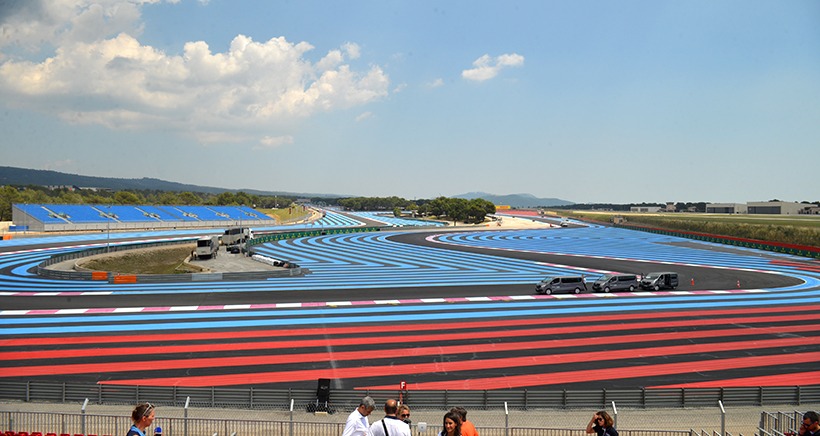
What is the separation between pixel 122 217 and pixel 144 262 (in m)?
57.2

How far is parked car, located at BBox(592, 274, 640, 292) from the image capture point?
125ft

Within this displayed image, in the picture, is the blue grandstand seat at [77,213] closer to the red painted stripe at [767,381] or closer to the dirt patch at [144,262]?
the dirt patch at [144,262]

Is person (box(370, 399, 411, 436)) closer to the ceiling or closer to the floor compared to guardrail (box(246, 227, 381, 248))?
closer to the ceiling

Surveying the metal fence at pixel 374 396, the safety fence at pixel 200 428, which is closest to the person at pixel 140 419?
the safety fence at pixel 200 428

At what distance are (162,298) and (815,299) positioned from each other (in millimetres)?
43342

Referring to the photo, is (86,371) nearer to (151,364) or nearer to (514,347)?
(151,364)

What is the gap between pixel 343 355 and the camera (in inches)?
888

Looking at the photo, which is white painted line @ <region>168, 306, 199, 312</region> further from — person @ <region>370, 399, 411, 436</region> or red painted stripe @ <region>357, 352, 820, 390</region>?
person @ <region>370, 399, 411, 436</region>

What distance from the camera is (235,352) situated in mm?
22688

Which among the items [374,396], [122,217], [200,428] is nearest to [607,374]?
[374,396]

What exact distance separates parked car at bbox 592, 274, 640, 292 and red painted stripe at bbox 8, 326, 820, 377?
1134 cm

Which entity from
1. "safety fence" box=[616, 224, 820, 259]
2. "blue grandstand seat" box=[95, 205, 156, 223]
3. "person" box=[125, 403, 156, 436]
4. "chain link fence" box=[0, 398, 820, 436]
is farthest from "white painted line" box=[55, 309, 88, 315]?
"blue grandstand seat" box=[95, 205, 156, 223]

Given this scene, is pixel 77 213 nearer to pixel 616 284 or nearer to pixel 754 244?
pixel 616 284

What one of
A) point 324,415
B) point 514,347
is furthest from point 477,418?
point 514,347
